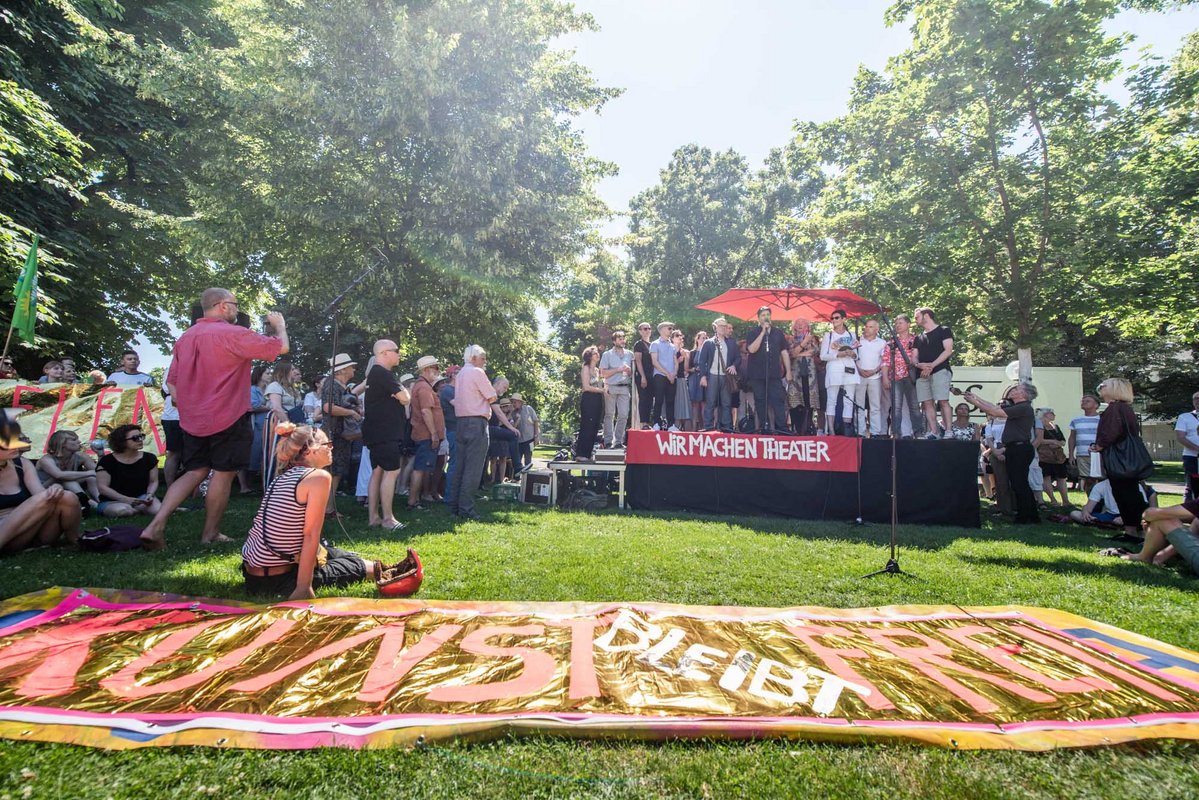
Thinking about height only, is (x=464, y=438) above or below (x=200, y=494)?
above

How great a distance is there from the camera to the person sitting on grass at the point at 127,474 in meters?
7.07

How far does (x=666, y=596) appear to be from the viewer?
460cm

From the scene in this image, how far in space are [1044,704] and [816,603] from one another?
1742 mm

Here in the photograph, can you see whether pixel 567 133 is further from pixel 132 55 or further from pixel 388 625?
pixel 388 625

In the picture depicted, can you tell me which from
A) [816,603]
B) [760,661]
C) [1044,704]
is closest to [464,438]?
[816,603]

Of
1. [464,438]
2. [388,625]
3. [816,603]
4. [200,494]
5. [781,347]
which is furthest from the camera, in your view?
[781,347]

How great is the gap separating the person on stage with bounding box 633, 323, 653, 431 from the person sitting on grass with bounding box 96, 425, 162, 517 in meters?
7.08

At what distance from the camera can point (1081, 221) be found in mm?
15406

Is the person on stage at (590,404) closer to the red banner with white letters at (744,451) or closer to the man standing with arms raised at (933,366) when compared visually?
the red banner with white letters at (744,451)

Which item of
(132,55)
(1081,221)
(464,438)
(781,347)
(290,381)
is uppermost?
(132,55)

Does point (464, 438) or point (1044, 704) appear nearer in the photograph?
point (1044, 704)

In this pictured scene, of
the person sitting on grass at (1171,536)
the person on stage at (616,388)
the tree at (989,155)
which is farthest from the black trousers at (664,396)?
the tree at (989,155)

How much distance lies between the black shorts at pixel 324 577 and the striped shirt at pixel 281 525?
11 cm

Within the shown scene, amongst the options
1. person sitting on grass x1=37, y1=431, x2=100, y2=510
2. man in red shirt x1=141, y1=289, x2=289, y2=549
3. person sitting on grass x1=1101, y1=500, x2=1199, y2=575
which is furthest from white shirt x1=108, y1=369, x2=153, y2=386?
person sitting on grass x1=1101, y1=500, x2=1199, y2=575
